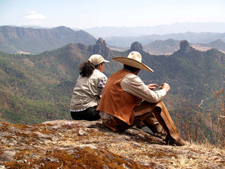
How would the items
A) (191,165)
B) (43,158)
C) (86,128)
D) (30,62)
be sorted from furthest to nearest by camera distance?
(30,62) < (86,128) < (191,165) < (43,158)

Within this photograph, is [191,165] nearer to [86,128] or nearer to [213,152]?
[213,152]

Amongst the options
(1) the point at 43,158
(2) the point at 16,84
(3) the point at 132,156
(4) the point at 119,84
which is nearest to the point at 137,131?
(4) the point at 119,84

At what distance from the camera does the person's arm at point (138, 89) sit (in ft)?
13.2

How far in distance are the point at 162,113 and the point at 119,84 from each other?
1.03 meters

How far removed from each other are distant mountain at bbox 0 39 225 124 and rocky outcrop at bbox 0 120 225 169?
8606 cm

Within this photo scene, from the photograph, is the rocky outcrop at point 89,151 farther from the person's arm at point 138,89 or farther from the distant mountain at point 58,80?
the distant mountain at point 58,80

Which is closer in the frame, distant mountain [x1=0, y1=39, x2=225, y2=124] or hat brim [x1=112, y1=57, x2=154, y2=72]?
hat brim [x1=112, y1=57, x2=154, y2=72]

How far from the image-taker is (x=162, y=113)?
4262mm

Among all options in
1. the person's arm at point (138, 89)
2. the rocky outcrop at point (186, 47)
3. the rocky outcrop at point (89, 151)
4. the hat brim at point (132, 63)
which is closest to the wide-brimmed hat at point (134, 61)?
the hat brim at point (132, 63)

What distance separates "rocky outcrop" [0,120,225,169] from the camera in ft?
7.19

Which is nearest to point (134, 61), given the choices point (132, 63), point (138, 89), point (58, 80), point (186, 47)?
point (132, 63)

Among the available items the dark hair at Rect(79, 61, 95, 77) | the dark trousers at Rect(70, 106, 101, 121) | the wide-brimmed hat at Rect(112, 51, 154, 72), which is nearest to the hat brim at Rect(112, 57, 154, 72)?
the wide-brimmed hat at Rect(112, 51, 154, 72)

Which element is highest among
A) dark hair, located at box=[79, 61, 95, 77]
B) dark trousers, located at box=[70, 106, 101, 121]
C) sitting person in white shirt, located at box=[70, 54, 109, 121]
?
dark hair, located at box=[79, 61, 95, 77]

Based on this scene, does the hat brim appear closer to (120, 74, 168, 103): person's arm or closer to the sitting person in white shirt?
(120, 74, 168, 103): person's arm
